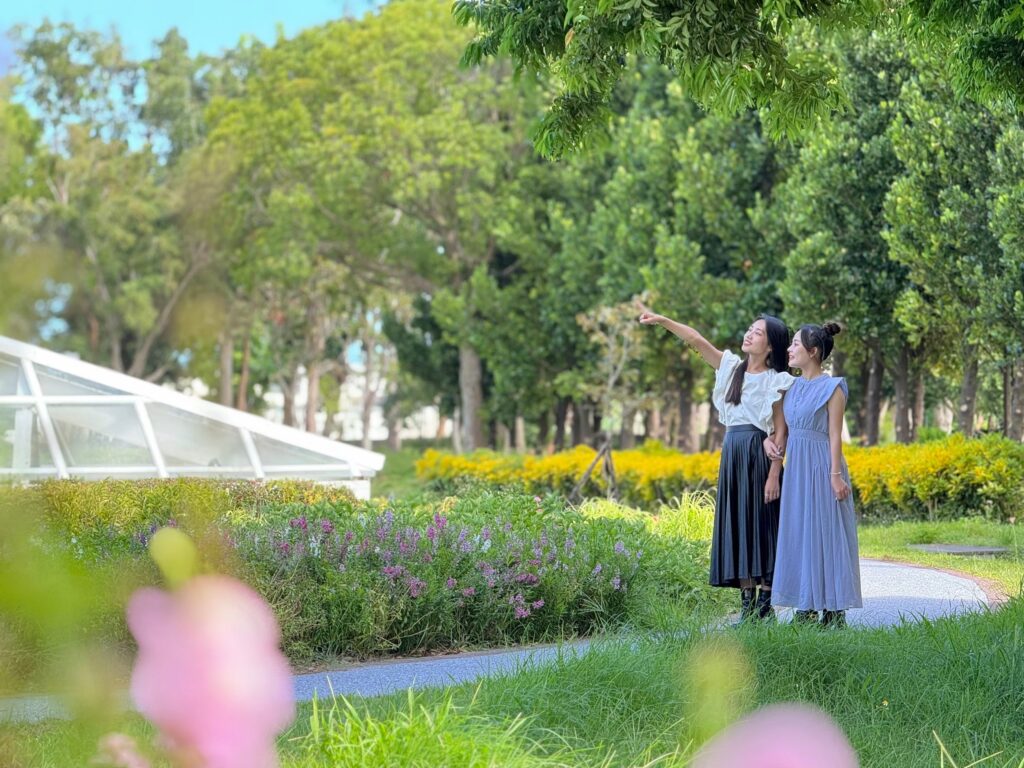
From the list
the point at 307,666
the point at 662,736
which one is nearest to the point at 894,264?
the point at 307,666

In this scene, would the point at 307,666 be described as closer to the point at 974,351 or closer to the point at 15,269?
the point at 15,269

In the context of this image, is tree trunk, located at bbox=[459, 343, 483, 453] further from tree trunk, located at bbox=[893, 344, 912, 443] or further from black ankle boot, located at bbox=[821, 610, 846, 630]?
black ankle boot, located at bbox=[821, 610, 846, 630]

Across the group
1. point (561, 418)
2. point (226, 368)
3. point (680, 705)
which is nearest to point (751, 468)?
point (680, 705)

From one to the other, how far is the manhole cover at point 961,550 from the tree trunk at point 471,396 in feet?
69.3

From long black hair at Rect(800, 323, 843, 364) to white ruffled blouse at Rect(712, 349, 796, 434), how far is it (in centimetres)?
27

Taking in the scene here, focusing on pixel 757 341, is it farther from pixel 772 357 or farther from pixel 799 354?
pixel 799 354

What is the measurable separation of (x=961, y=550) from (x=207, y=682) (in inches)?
480

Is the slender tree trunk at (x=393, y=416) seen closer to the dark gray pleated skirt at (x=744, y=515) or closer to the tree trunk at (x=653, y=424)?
the tree trunk at (x=653, y=424)

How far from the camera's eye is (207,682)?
575mm

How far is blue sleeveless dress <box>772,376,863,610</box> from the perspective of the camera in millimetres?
6926

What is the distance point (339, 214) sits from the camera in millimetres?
32250

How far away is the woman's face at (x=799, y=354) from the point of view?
7.04 meters

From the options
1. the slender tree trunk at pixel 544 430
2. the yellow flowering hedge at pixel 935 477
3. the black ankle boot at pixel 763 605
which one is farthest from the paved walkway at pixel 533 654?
the slender tree trunk at pixel 544 430

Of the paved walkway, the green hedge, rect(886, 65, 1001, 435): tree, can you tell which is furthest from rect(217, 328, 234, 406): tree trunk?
the paved walkway
